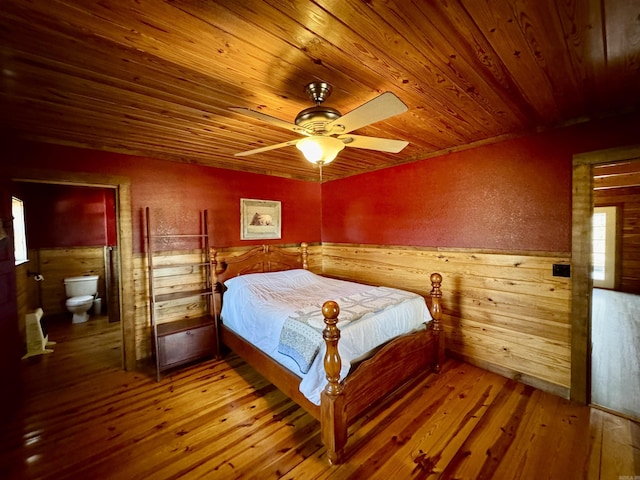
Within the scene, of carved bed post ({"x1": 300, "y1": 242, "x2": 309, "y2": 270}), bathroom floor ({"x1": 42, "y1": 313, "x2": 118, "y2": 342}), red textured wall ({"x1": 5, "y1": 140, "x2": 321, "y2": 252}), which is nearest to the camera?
red textured wall ({"x1": 5, "y1": 140, "x2": 321, "y2": 252})

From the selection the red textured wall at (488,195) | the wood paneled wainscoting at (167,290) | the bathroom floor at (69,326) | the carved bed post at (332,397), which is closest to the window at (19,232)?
the bathroom floor at (69,326)

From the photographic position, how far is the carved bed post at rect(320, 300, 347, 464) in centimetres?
172

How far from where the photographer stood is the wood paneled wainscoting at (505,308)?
2.43m

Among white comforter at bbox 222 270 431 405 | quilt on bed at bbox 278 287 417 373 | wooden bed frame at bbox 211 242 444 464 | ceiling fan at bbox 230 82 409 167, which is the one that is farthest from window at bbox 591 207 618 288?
ceiling fan at bbox 230 82 409 167

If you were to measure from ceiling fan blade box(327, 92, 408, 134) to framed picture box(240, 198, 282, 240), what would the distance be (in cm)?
249

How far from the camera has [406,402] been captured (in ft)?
7.70

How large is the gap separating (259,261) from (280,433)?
2.24 metres

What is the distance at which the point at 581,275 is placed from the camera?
2.27 metres

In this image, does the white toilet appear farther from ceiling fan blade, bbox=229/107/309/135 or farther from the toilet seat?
ceiling fan blade, bbox=229/107/309/135

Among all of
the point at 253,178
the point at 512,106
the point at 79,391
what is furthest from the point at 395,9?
the point at 79,391

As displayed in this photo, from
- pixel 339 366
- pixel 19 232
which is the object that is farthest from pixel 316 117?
pixel 19 232

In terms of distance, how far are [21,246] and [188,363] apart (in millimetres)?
2882

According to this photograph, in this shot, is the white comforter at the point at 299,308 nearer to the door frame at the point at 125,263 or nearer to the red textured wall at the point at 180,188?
the red textured wall at the point at 180,188

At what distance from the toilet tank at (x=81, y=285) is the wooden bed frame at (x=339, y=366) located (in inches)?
109
